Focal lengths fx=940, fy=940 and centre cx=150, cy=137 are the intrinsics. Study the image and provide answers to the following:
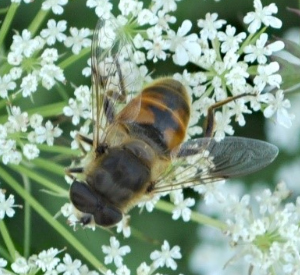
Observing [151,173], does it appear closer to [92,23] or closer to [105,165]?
[105,165]

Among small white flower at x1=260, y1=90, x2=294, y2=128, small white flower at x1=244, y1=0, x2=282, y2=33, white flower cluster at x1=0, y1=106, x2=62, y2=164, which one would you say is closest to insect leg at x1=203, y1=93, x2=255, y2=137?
small white flower at x1=260, y1=90, x2=294, y2=128

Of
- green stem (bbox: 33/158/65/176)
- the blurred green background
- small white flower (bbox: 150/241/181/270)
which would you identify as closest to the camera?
green stem (bbox: 33/158/65/176)

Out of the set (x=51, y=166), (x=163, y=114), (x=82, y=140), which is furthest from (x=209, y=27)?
(x=51, y=166)

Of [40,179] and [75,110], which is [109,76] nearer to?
[75,110]

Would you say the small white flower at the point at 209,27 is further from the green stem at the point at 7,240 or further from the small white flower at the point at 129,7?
the green stem at the point at 7,240

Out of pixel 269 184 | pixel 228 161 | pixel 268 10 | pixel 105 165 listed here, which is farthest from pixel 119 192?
pixel 269 184

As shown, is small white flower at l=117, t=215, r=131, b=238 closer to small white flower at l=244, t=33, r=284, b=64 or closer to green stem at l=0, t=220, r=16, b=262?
green stem at l=0, t=220, r=16, b=262
